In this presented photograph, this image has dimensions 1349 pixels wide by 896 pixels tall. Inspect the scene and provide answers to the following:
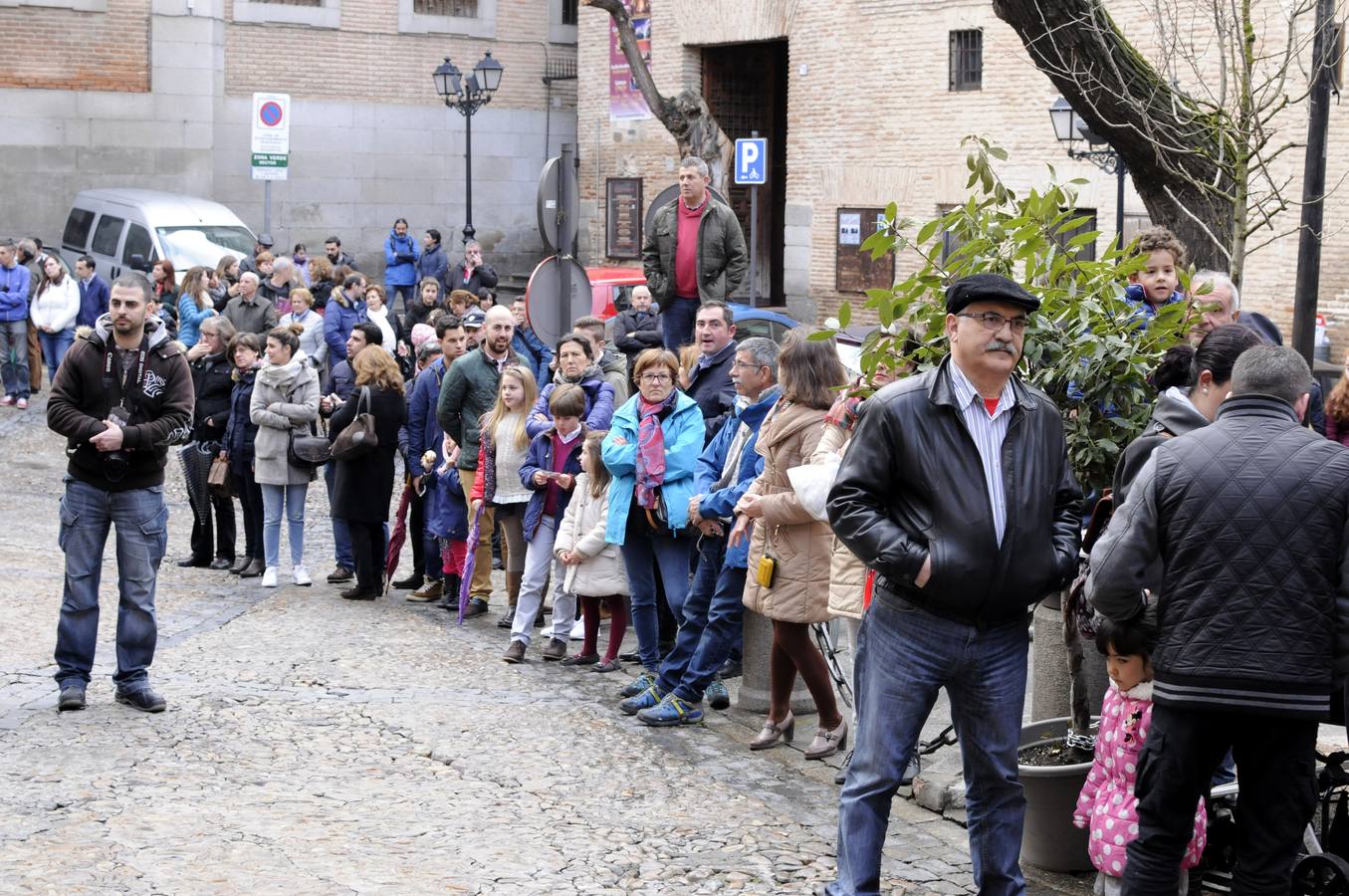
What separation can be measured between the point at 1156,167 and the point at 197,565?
7757mm

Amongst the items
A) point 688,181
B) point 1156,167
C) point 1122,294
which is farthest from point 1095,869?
point 688,181

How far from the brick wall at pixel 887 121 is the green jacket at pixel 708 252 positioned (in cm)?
1046

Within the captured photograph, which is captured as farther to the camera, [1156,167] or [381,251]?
[381,251]

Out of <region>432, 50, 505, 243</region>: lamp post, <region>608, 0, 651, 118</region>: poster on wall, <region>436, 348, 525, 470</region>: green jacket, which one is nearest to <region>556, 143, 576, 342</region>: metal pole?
<region>436, 348, 525, 470</region>: green jacket

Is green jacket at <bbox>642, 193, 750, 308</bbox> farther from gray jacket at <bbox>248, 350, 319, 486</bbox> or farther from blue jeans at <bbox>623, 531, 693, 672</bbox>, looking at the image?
blue jeans at <bbox>623, 531, 693, 672</bbox>

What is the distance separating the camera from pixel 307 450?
12219 mm

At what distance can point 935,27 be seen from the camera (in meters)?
25.8

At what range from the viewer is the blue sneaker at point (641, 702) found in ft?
28.7

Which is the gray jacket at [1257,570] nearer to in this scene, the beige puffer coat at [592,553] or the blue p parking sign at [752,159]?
the beige puffer coat at [592,553]

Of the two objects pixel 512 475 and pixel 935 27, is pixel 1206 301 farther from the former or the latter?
pixel 935 27

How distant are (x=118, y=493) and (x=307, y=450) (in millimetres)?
3681

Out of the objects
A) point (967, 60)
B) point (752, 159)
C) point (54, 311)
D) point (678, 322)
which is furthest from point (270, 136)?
point (967, 60)

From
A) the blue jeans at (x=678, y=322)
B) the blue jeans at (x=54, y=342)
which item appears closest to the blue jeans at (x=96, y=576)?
the blue jeans at (x=678, y=322)

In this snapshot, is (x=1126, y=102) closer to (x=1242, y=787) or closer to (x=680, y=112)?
(x=1242, y=787)
